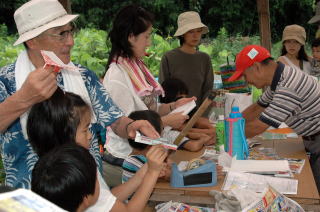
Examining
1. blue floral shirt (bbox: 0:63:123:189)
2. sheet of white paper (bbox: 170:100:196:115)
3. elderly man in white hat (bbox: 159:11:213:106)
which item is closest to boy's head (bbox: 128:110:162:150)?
sheet of white paper (bbox: 170:100:196:115)

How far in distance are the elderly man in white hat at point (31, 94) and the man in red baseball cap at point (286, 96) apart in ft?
2.83

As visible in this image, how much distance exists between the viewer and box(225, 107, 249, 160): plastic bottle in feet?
7.74

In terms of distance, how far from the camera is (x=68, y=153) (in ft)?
4.30

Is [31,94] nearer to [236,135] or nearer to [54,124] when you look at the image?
[54,124]

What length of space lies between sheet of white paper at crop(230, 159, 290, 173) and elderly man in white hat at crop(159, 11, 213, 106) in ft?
5.91

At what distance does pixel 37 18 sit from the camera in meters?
1.71

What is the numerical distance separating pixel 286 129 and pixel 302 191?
1136mm

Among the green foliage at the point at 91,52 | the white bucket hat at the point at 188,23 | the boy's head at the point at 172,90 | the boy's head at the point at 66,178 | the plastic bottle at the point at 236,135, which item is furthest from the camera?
the green foliage at the point at 91,52

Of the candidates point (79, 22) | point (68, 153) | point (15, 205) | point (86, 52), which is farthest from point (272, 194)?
point (79, 22)

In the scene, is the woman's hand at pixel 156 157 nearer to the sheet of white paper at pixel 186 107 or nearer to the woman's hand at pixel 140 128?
the woman's hand at pixel 140 128

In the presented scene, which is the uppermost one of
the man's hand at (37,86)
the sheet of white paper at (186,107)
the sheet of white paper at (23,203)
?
the sheet of white paper at (23,203)

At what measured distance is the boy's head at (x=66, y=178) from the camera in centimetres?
124

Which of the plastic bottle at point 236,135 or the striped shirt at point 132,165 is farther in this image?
the plastic bottle at point 236,135

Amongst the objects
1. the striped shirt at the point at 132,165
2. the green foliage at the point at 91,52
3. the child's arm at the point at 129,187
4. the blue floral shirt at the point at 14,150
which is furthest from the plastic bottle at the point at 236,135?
the green foliage at the point at 91,52
